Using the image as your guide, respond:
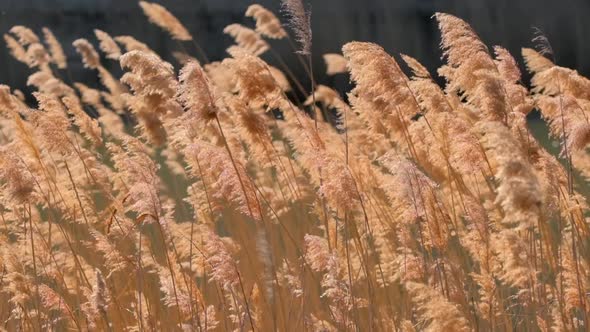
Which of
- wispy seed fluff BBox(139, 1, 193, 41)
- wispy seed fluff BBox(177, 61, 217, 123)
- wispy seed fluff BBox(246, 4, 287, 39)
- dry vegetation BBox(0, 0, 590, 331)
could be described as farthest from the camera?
wispy seed fluff BBox(139, 1, 193, 41)

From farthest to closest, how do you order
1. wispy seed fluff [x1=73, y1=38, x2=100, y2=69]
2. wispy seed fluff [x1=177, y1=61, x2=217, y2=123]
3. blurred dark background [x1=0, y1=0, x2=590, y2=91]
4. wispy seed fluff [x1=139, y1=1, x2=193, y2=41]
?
blurred dark background [x1=0, y1=0, x2=590, y2=91]
wispy seed fluff [x1=73, y1=38, x2=100, y2=69]
wispy seed fluff [x1=139, y1=1, x2=193, y2=41]
wispy seed fluff [x1=177, y1=61, x2=217, y2=123]

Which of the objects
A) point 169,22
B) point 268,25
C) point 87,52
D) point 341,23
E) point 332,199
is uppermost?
point 341,23

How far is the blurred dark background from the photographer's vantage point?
41.6 feet

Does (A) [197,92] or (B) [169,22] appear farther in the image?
(B) [169,22]

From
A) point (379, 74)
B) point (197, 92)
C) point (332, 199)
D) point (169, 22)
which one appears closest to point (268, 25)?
point (169, 22)

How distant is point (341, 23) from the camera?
13.1 metres

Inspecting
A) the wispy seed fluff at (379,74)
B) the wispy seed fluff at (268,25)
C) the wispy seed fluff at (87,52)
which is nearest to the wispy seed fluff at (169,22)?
the wispy seed fluff at (268,25)

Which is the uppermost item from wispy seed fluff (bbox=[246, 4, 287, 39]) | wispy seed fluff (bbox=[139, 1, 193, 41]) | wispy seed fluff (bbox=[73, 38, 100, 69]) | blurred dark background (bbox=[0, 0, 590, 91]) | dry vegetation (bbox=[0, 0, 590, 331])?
blurred dark background (bbox=[0, 0, 590, 91])

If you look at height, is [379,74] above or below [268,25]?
below

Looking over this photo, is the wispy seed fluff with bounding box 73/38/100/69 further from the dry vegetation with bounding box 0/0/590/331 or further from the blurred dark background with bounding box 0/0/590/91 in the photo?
the blurred dark background with bounding box 0/0/590/91

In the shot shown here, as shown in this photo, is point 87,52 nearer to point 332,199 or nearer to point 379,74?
point 379,74

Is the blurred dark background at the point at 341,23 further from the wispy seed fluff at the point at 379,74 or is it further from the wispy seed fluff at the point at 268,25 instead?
the wispy seed fluff at the point at 379,74

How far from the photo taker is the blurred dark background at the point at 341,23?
41.6ft

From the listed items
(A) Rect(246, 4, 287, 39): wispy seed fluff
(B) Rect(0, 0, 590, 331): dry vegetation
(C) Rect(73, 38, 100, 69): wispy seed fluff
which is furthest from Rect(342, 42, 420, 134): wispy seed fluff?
(C) Rect(73, 38, 100, 69): wispy seed fluff
